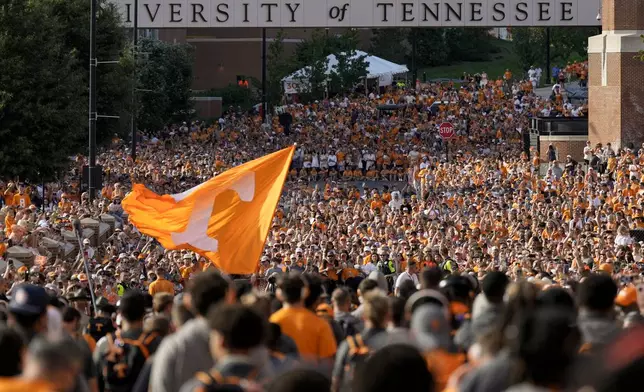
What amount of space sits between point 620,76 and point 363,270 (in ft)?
85.2

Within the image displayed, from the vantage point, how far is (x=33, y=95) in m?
36.8

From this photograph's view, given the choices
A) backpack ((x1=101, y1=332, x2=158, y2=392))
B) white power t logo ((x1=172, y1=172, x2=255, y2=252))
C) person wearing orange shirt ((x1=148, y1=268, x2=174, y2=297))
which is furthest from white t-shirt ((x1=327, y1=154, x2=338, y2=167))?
backpack ((x1=101, y1=332, x2=158, y2=392))

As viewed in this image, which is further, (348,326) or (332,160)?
(332,160)

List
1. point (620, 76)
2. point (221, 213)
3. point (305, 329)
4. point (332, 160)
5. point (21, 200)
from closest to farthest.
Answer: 1. point (305, 329)
2. point (221, 213)
3. point (21, 200)
4. point (620, 76)
5. point (332, 160)

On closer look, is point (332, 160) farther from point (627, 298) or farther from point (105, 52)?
point (627, 298)

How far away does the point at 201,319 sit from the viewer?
26.8 feet

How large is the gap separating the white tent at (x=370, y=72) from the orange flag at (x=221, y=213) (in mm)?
52297

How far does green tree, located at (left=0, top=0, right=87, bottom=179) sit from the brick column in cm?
1691

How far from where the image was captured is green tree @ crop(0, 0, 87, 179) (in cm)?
3622

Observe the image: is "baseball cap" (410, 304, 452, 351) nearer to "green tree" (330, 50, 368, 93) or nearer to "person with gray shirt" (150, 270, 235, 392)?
"person with gray shirt" (150, 270, 235, 392)

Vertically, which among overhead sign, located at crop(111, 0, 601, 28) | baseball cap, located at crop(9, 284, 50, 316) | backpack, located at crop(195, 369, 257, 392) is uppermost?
overhead sign, located at crop(111, 0, 601, 28)

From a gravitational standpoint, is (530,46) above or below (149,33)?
above

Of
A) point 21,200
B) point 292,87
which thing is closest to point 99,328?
point 21,200

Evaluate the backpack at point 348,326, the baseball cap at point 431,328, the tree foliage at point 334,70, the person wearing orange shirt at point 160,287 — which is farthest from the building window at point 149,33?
the baseball cap at point 431,328
